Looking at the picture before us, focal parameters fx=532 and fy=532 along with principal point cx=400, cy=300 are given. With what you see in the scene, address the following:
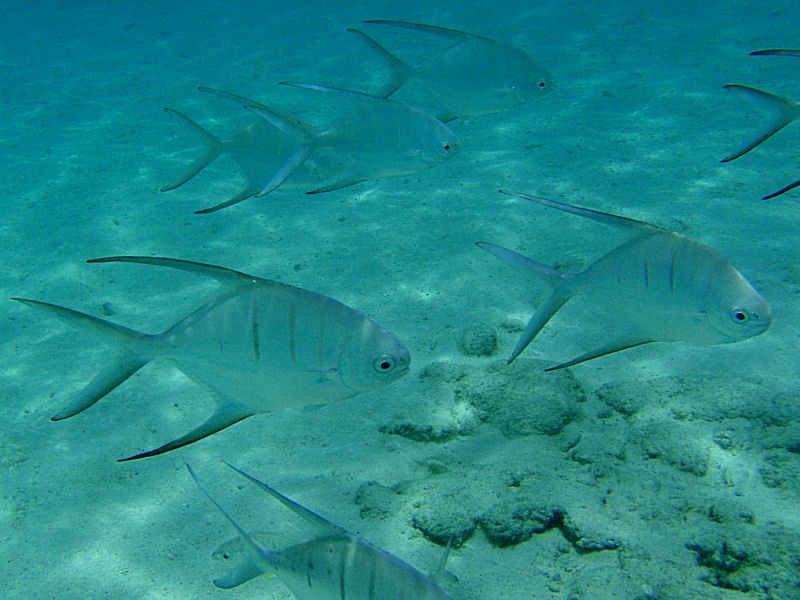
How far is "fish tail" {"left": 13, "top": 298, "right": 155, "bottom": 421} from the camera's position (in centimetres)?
181

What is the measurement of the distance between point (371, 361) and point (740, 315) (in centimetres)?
151

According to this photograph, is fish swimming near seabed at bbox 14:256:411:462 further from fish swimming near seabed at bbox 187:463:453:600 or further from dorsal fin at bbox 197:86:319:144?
dorsal fin at bbox 197:86:319:144

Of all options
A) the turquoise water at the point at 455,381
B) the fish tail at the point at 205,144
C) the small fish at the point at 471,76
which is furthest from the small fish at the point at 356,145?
the turquoise water at the point at 455,381

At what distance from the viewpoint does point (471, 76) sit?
3.82 meters

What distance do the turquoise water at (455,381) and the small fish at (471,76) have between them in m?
1.36

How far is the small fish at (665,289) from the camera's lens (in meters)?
2.16

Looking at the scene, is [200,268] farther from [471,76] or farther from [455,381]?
[471,76]

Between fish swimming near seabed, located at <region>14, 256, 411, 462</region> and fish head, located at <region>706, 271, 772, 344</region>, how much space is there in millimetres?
1352

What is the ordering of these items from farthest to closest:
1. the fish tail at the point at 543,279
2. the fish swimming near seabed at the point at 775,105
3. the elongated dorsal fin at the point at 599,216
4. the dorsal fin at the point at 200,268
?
the fish swimming near seabed at the point at 775,105
the fish tail at the point at 543,279
the elongated dorsal fin at the point at 599,216
the dorsal fin at the point at 200,268

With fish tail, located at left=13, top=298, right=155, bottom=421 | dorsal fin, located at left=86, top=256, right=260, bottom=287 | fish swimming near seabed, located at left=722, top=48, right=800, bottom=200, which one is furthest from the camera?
fish swimming near seabed, located at left=722, top=48, right=800, bottom=200

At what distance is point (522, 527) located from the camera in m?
2.45

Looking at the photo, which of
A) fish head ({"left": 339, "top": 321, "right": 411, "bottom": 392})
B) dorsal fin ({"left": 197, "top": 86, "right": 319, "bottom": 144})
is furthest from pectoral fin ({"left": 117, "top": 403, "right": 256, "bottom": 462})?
dorsal fin ({"left": 197, "top": 86, "right": 319, "bottom": 144})

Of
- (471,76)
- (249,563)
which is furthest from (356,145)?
(249,563)

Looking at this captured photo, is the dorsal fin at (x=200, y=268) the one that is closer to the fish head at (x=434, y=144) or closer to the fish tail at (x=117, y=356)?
the fish tail at (x=117, y=356)
